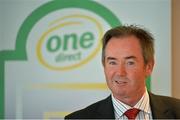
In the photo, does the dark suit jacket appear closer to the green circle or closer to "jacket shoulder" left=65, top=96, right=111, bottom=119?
"jacket shoulder" left=65, top=96, right=111, bottom=119

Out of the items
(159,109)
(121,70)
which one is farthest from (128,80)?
(159,109)

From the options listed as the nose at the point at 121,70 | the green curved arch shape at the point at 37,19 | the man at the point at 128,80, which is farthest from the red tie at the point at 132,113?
the green curved arch shape at the point at 37,19

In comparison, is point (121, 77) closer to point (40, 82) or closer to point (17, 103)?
point (40, 82)

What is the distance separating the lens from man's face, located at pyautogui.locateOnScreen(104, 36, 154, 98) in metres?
1.16

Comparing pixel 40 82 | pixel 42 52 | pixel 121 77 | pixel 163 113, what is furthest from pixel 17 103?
pixel 163 113

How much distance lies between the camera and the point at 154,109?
1.15 m

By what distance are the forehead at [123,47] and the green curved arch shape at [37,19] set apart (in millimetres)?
435

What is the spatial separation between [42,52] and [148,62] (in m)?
0.65

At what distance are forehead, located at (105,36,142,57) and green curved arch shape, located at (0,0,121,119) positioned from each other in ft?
1.43

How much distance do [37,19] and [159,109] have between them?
829 mm

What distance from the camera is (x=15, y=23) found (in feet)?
5.34

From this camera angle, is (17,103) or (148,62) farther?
(17,103)

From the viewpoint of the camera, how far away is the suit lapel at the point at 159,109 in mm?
1139

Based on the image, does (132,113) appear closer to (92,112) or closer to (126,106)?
(126,106)
